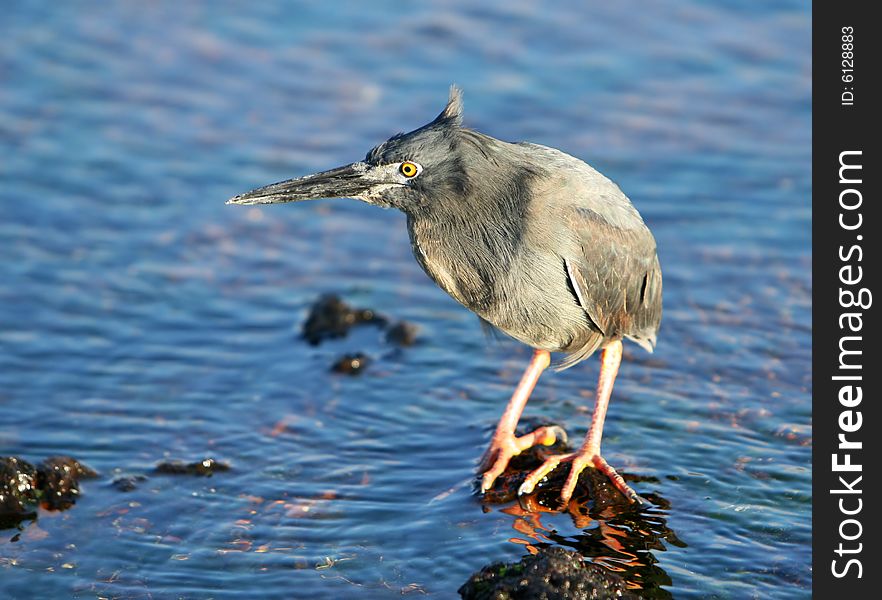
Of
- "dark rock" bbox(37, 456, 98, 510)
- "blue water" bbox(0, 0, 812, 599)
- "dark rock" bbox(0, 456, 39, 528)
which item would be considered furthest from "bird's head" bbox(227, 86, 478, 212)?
"dark rock" bbox(0, 456, 39, 528)

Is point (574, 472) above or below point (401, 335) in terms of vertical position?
below

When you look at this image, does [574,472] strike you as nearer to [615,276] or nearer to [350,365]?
[615,276]

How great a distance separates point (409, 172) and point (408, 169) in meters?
0.02

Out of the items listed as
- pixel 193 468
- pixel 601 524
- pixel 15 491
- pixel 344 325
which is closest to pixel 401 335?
pixel 344 325

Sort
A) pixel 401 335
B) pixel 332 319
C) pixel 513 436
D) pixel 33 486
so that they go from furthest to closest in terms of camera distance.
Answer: pixel 332 319, pixel 401 335, pixel 513 436, pixel 33 486

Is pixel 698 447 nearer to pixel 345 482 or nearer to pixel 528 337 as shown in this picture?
pixel 528 337

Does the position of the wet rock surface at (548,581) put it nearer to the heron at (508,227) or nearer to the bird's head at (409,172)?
the heron at (508,227)

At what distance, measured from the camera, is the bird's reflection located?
5.60 metres

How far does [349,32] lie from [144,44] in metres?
2.05

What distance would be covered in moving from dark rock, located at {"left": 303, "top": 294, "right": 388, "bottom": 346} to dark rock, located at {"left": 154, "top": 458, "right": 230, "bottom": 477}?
158 centimetres

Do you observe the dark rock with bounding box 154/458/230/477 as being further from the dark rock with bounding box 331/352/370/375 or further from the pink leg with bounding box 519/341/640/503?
the pink leg with bounding box 519/341/640/503

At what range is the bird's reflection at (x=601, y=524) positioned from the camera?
5.60m

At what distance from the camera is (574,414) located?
7.27m

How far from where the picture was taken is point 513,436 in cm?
659
